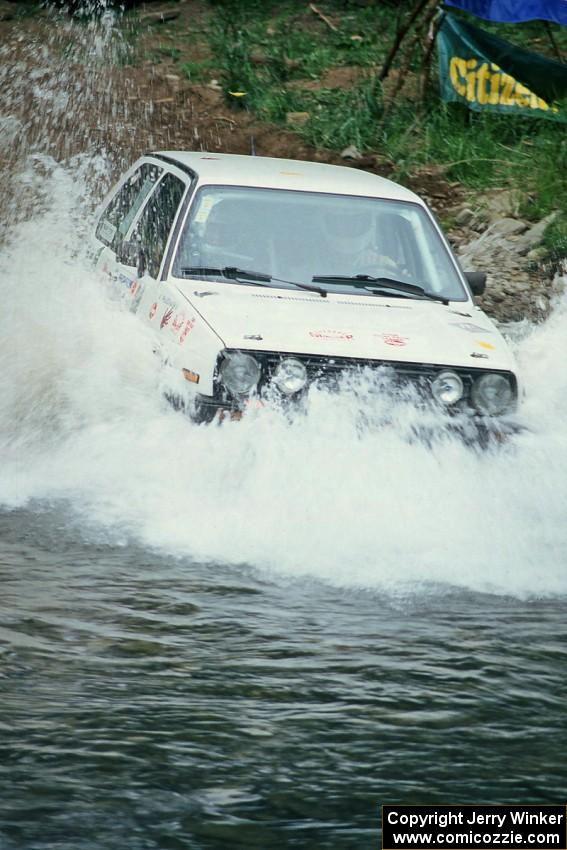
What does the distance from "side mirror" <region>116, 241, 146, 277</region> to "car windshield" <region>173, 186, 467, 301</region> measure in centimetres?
39

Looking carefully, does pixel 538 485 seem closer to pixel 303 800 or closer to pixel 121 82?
pixel 303 800

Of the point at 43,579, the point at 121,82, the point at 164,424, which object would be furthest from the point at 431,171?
the point at 43,579

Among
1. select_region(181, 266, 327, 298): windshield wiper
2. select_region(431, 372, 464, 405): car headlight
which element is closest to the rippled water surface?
select_region(431, 372, 464, 405): car headlight

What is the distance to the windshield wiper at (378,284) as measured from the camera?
719 cm

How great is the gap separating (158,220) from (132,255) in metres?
0.26

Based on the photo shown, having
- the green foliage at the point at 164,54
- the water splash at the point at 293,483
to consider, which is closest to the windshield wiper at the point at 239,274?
the water splash at the point at 293,483

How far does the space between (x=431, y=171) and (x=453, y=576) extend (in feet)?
30.3

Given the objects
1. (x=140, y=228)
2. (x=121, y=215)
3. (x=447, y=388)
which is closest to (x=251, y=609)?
(x=447, y=388)

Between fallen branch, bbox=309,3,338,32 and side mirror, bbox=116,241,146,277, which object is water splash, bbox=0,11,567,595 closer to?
side mirror, bbox=116,241,146,277

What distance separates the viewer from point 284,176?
7.77 metres

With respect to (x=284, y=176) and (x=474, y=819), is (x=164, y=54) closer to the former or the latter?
(x=284, y=176)

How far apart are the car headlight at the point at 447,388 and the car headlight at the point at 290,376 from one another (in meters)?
0.64

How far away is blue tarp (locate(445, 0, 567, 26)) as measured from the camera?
13406mm

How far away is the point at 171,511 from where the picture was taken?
612 centimetres
